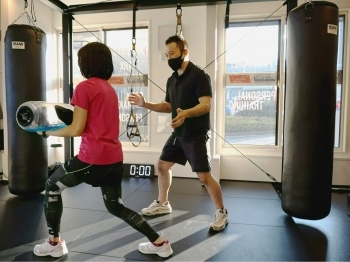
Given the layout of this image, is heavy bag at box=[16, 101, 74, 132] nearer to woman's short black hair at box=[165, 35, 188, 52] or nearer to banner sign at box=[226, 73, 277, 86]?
woman's short black hair at box=[165, 35, 188, 52]

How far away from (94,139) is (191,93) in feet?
2.99

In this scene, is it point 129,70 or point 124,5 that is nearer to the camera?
point 124,5

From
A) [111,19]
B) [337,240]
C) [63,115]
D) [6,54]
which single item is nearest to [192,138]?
[63,115]

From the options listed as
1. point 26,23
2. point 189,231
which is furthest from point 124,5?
point 189,231

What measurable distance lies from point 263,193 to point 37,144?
256 centimetres

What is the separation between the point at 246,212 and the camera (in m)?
2.67

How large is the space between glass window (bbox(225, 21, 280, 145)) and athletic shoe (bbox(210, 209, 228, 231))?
6.11 feet

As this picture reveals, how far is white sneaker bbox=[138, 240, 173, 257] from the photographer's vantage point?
1.81 meters

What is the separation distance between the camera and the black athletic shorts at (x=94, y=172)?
1.60 meters

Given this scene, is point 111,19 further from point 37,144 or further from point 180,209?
point 180,209

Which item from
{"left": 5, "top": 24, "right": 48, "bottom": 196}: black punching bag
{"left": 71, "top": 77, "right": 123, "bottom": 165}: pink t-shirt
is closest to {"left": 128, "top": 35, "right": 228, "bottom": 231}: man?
{"left": 71, "top": 77, "right": 123, "bottom": 165}: pink t-shirt

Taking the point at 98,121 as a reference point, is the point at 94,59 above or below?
above

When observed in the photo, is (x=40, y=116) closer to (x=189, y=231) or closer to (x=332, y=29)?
(x=189, y=231)

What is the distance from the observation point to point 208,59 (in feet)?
11.6
